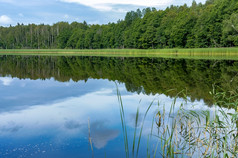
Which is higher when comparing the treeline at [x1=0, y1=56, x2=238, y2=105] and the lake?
the treeline at [x1=0, y1=56, x2=238, y2=105]

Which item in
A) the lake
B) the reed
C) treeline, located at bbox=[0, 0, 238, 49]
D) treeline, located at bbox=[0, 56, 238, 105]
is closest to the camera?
the reed

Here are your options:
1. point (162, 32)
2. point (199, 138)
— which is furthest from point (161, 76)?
point (162, 32)

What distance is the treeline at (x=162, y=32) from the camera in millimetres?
52406

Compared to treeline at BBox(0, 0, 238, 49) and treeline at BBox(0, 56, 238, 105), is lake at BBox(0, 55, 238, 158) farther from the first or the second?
treeline at BBox(0, 0, 238, 49)

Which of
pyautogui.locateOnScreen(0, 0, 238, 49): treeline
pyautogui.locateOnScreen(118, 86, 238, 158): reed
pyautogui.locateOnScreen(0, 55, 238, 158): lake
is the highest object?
pyautogui.locateOnScreen(0, 0, 238, 49): treeline

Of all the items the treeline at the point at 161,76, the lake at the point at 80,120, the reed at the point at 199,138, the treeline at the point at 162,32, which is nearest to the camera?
the reed at the point at 199,138

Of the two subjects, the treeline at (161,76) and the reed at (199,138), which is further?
the treeline at (161,76)

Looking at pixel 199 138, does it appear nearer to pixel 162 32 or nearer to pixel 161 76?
pixel 161 76

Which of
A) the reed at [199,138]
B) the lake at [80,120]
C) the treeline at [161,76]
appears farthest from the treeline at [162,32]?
the reed at [199,138]

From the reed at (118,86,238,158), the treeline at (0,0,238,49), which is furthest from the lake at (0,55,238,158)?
the treeline at (0,0,238,49)

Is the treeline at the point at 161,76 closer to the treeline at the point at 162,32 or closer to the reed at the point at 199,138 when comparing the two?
the reed at the point at 199,138

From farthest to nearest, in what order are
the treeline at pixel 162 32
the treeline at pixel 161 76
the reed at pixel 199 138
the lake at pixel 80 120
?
the treeline at pixel 162 32 < the treeline at pixel 161 76 < the lake at pixel 80 120 < the reed at pixel 199 138

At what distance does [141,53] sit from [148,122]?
5327cm

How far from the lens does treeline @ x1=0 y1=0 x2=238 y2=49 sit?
52.4 m
